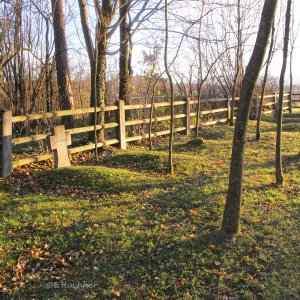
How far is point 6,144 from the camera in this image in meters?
7.31

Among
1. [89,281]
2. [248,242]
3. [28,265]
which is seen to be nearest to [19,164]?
[28,265]

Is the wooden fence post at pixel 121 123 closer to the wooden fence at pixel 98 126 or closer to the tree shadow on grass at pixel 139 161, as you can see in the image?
the wooden fence at pixel 98 126

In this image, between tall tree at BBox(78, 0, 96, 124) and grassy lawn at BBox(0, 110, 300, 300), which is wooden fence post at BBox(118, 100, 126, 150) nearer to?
tall tree at BBox(78, 0, 96, 124)

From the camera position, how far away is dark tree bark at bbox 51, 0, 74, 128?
41.2 feet

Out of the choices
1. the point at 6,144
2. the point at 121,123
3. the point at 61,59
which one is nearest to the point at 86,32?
the point at 121,123

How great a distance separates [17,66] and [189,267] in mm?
10432

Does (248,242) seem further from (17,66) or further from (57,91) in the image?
(17,66)

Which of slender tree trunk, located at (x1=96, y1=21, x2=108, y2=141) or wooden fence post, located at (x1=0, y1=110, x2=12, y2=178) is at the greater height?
slender tree trunk, located at (x1=96, y1=21, x2=108, y2=141)

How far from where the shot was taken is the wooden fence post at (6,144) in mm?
7227

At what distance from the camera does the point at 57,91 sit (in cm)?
1206

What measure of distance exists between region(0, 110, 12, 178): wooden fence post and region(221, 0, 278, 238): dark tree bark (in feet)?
15.3

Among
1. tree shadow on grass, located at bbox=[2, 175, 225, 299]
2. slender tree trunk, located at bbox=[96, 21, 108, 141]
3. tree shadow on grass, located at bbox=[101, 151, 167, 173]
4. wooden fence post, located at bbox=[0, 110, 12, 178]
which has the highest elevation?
slender tree trunk, located at bbox=[96, 21, 108, 141]

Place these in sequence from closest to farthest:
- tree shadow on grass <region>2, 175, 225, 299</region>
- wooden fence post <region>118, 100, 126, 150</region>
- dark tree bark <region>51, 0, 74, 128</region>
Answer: tree shadow on grass <region>2, 175, 225, 299</region> → wooden fence post <region>118, 100, 126, 150</region> → dark tree bark <region>51, 0, 74, 128</region>

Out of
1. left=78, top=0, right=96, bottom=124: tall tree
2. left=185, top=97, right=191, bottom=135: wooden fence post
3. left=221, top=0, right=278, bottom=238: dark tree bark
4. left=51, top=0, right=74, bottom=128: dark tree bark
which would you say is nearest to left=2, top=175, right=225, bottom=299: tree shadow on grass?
left=221, top=0, right=278, bottom=238: dark tree bark
